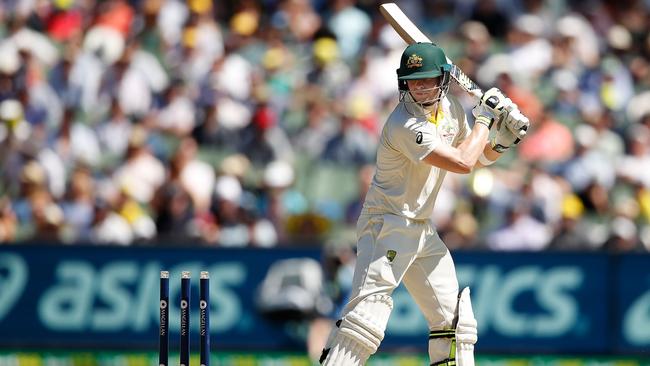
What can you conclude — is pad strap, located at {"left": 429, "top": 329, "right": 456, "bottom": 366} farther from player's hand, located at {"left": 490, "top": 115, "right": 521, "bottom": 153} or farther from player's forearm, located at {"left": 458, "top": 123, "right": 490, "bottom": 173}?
player's hand, located at {"left": 490, "top": 115, "right": 521, "bottom": 153}

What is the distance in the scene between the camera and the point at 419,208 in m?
7.84

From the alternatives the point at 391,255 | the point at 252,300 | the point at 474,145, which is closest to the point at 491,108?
the point at 474,145

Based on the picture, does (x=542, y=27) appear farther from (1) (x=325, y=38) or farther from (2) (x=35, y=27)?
(2) (x=35, y=27)

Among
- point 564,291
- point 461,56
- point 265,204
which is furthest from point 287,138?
point 564,291

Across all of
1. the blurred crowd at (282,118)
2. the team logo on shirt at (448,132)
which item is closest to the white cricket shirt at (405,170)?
the team logo on shirt at (448,132)

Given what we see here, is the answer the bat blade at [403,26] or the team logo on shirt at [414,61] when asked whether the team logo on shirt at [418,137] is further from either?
the bat blade at [403,26]

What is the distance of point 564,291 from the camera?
12086mm

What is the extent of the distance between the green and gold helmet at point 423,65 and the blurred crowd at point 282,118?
4.66 metres

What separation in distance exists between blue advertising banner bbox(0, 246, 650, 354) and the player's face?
4.34 metres

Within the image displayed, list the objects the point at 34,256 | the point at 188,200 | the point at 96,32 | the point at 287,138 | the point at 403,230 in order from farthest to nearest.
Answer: the point at 96,32 < the point at 287,138 < the point at 188,200 < the point at 34,256 < the point at 403,230

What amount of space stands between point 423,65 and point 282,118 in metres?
6.40

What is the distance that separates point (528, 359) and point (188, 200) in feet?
10.8

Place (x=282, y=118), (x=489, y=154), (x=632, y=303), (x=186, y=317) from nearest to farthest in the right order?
(x=186, y=317), (x=489, y=154), (x=632, y=303), (x=282, y=118)

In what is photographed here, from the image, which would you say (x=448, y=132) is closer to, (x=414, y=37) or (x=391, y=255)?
(x=414, y=37)
